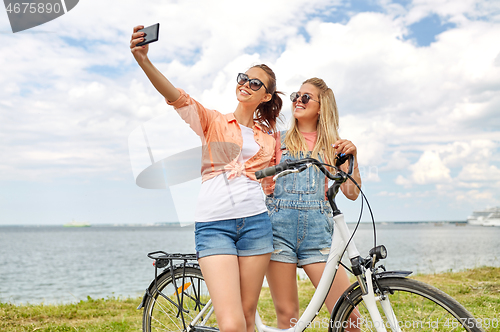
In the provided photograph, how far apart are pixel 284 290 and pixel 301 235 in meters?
0.37

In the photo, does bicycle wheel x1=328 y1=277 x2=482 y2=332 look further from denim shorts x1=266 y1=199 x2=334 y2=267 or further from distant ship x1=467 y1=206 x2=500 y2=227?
distant ship x1=467 y1=206 x2=500 y2=227

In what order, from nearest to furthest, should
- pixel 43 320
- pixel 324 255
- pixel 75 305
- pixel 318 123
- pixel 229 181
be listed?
pixel 229 181, pixel 324 255, pixel 318 123, pixel 43 320, pixel 75 305

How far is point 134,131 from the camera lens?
2.24 metres

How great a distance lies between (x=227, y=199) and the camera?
2.19 meters

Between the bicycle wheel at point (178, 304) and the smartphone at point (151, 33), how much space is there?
161 centimetres

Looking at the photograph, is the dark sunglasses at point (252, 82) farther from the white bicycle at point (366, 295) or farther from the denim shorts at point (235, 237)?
the denim shorts at point (235, 237)

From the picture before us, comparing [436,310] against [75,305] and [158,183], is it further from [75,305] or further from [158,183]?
[75,305]

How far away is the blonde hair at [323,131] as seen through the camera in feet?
8.36

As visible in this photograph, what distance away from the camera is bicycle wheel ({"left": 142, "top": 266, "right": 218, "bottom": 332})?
9.12 feet

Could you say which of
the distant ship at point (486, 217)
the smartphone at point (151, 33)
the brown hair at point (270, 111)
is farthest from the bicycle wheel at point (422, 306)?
the distant ship at point (486, 217)

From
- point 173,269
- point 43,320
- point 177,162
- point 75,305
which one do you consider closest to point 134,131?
point 177,162

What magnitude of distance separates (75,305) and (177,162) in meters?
4.02

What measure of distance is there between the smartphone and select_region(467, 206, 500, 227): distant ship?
68.5 m

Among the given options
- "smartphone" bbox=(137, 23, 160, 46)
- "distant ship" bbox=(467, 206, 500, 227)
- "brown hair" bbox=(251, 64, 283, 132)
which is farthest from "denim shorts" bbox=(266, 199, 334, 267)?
"distant ship" bbox=(467, 206, 500, 227)
